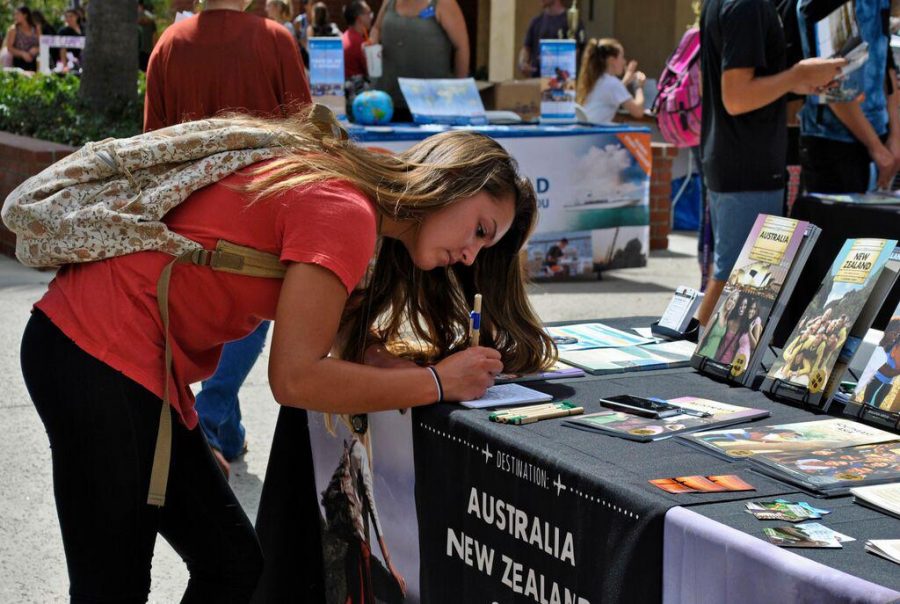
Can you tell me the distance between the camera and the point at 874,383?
7.86 feet

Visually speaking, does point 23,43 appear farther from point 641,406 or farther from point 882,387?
point 882,387

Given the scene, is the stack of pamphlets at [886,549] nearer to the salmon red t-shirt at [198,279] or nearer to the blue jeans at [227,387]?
the salmon red t-shirt at [198,279]

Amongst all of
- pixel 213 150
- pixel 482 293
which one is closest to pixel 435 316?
pixel 482 293

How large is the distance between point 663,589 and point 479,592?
1.90 feet

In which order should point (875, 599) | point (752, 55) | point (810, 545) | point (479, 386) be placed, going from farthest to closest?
1. point (752, 55)
2. point (479, 386)
3. point (810, 545)
4. point (875, 599)

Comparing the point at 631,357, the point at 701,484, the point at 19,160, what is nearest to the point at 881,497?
the point at 701,484

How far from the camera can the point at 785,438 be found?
225 centimetres

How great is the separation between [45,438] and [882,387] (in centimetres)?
351

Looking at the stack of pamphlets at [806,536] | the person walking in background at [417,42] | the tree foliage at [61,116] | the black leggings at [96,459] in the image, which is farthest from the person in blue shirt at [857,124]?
the tree foliage at [61,116]

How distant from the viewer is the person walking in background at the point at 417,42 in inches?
306

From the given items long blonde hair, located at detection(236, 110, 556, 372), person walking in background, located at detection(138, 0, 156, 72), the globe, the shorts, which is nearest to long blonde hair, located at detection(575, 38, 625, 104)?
the globe

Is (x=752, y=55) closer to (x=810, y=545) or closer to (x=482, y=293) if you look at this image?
(x=482, y=293)

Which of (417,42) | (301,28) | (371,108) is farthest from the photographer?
(301,28)

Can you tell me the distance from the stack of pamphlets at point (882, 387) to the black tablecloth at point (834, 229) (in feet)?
3.62
